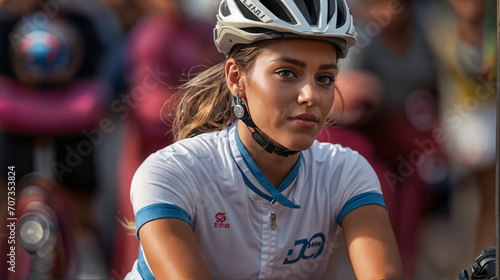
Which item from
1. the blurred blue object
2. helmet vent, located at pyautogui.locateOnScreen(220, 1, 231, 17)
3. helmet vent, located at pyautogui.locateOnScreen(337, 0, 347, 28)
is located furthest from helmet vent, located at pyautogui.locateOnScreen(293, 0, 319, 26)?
the blurred blue object

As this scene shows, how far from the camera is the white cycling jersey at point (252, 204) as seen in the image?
234cm

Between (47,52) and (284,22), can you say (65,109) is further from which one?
(284,22)

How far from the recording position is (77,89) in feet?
14.6

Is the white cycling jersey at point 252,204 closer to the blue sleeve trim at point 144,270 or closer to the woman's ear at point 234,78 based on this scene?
the blue sleeve trim at point 144,270

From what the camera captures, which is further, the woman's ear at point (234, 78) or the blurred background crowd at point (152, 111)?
the blurred background crowd at point (152, 111)

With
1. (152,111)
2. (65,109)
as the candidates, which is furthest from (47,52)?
(152,111)

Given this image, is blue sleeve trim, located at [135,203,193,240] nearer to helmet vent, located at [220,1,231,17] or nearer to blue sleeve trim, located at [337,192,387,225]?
blue sleeve trim, located at [337,192,387,225]

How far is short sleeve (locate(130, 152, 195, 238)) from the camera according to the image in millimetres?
2219

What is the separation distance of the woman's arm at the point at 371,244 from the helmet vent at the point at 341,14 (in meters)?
0.66

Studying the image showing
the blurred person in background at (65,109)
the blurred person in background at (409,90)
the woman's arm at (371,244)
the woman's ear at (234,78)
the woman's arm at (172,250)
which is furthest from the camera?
the blurred person in background at (409,90)

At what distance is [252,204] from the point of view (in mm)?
2436

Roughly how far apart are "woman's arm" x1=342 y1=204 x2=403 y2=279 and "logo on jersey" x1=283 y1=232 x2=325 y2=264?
4.0 inches

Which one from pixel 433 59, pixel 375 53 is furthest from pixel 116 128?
pixel 433 59

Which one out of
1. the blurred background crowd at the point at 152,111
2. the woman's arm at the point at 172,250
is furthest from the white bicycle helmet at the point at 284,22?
the blurred background crowd at the point at 152,111
